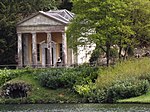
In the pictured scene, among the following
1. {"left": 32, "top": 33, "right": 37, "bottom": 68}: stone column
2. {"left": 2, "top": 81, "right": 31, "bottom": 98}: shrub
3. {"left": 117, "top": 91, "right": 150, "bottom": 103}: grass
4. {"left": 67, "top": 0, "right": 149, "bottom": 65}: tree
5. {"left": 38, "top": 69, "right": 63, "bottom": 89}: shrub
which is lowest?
{"left": 117, "top": 91, "right": 150, "bottom": 103}: grass

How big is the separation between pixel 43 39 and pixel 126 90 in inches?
950

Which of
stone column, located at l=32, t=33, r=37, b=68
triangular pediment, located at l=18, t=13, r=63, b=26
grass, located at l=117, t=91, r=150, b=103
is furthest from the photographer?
stone column, located at l=32, t=33, r=37, b=68

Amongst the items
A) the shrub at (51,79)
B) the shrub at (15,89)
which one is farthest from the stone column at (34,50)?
the shrub at (15,89)

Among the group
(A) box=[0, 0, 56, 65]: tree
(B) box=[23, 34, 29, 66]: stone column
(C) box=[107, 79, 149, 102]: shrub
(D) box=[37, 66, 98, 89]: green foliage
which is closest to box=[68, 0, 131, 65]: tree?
(D) box=[37, 66, 98, 89]: green foliage

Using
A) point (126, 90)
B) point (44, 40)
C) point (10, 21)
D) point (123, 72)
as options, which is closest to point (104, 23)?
point (123, 72)

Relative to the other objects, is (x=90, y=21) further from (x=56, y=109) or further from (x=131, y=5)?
(x=56, y=109)

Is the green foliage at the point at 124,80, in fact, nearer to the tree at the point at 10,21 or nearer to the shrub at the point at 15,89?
the shrub at the point at 15,89

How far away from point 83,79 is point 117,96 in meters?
5.35

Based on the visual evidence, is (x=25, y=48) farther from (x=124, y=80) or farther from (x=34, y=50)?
(x=124, y=80)

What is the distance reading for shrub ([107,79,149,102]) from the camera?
151ft

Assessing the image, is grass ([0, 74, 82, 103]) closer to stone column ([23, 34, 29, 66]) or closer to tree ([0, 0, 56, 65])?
stone column ([23, 34, 29, 66])

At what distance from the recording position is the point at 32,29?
65.3m

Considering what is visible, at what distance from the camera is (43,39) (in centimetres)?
6850

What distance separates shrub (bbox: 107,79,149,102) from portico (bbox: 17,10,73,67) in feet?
55.4
